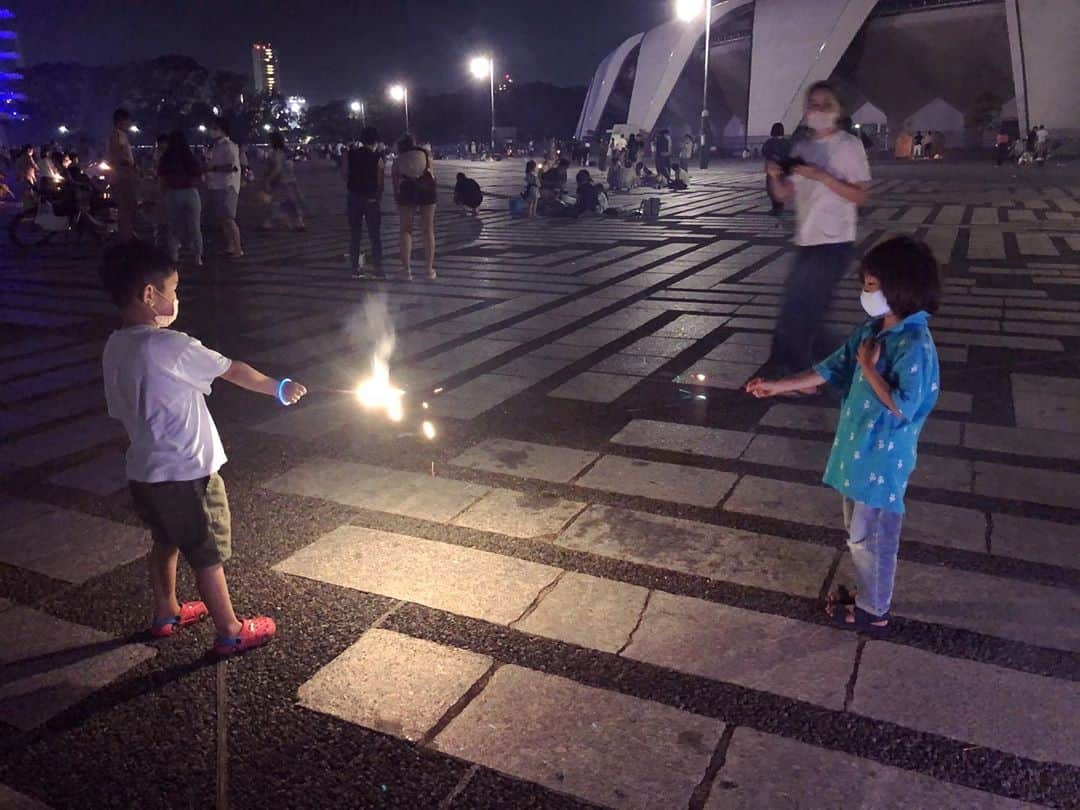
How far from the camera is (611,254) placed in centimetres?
1234

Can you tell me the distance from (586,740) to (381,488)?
211 cm

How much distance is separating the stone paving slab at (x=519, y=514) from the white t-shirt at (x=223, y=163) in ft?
29.3

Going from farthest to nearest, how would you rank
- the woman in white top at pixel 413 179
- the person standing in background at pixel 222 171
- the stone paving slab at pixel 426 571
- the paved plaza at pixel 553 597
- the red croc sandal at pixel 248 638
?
1. the person standing in background at pixel 222 171
2. the woman in white top at pixel 413 179
3. the stone paving slab at pixel 426 571
4. the red croc sandal at pixel 248 638
5. the paved plaza at pixel 553 597

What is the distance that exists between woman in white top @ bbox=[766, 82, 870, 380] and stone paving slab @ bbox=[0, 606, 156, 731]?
13.3ft

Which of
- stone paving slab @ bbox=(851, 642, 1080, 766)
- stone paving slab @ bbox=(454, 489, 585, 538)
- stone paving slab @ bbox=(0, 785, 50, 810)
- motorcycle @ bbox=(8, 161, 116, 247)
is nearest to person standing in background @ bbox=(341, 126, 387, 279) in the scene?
stone paving slab @ bbox=(454, 489, 585, 538)

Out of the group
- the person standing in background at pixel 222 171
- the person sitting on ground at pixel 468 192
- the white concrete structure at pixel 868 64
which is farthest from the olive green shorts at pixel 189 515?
the white concrete structure at pixel 868 64

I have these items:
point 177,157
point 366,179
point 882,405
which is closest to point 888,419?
point 882,405

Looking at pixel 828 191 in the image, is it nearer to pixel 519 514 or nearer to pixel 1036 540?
pixel 1036 540

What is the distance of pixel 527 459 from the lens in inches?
177

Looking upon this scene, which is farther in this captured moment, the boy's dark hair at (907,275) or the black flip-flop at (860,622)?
the black flip-flop at (860,622)

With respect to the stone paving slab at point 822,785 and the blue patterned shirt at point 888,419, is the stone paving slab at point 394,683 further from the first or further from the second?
the blue patterned shirt at point 888,419

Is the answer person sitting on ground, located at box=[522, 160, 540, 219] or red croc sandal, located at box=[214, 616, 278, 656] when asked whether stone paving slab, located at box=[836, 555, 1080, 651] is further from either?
person sitting on ground, located at box=[522, 160, 540, 219]

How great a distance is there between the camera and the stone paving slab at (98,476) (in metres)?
4.22

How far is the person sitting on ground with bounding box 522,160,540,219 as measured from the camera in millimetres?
18031
